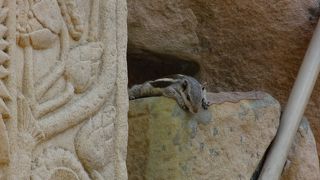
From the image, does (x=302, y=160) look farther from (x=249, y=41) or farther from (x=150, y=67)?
(x=150, y=67)

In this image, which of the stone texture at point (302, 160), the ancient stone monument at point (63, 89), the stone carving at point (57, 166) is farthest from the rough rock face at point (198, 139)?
the stone carving at point (57, 166)

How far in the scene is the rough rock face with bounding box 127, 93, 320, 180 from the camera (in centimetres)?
258

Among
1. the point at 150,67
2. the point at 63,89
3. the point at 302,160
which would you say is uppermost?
the point at 63,89

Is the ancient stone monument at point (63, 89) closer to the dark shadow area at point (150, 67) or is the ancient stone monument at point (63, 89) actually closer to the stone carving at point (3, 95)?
the stone carving at point (3, 95)

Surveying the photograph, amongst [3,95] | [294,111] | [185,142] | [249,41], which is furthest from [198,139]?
[3,95]

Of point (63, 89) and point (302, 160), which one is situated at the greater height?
point (63, 89)

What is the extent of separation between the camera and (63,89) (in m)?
2.11

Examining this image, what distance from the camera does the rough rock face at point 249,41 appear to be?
2.89m

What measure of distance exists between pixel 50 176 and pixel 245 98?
784mm

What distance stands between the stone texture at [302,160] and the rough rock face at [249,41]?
14 cm

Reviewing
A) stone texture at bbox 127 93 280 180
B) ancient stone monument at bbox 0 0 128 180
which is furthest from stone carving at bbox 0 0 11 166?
stone texture at bbox 127 93 280 180

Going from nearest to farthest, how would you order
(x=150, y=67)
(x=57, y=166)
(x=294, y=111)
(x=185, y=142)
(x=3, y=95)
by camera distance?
1. (x=3, y=95)
2. (x=57, y=166)
3. (x=185, y=142)
4. (x=294, y=111)
5. (x=150, y=67)

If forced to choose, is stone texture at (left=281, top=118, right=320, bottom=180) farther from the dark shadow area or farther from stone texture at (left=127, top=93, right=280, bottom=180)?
the dark shadow area

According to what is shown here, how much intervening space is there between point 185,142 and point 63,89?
541 mm
